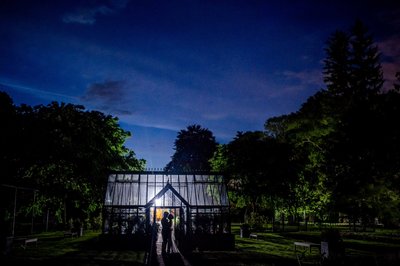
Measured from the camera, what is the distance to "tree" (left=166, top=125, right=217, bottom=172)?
64.1 m

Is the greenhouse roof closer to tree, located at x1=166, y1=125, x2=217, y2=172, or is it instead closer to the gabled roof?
the gabled roof

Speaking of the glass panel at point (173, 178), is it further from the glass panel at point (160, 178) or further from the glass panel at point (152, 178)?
the glass panel at point (152, 178)

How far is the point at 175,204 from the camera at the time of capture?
75.8 feet

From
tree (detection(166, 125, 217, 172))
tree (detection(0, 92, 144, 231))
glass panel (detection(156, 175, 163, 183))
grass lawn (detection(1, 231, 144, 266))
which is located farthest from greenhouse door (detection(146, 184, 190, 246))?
tree (detection(166, 125, 217, 172))

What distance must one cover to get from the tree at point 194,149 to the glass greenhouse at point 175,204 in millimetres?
38793

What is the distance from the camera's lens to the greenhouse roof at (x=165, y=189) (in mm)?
21719

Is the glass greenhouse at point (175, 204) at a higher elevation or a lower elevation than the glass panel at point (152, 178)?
lower

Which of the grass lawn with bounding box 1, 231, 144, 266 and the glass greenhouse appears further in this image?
the glass greenhouse

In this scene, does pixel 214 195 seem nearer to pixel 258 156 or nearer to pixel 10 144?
pixel 258 156

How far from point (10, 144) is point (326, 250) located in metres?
22.2

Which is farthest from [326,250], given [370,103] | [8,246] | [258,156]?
[258,156]

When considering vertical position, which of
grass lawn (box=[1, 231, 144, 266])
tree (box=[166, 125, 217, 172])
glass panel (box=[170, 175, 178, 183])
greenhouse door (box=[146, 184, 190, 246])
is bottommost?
grass lawn (box=[1, 231, 144, 266])

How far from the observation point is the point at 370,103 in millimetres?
16875

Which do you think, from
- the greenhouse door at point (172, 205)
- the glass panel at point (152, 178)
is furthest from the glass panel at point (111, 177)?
the greenhouse door at point (172, 205)
